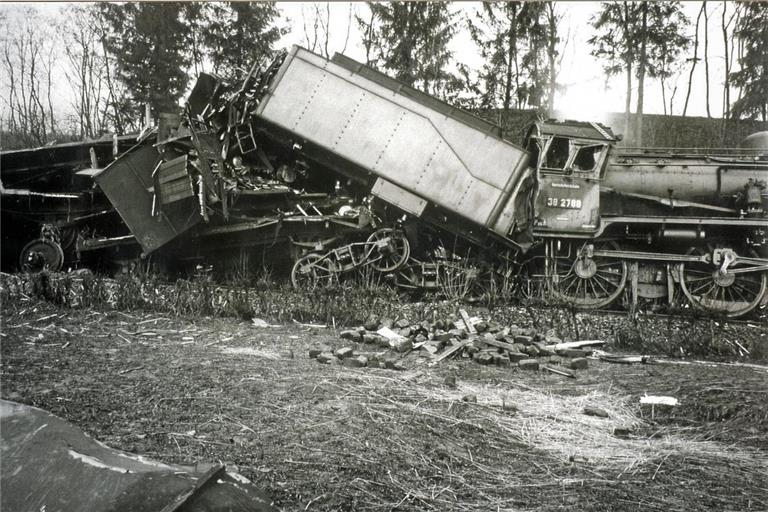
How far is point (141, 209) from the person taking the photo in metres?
8.34

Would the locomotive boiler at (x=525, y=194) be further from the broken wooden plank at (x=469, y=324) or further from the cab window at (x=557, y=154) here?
the broken wooden plank at (x=469, y=324)

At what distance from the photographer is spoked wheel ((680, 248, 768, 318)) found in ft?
27.5

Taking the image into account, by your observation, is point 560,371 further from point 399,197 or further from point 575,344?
point 399,197

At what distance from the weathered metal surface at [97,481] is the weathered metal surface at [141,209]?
6.21m

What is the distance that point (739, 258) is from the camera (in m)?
Result: 8.45

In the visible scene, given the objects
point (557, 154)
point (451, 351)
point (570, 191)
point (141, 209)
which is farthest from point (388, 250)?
point (141, 209)

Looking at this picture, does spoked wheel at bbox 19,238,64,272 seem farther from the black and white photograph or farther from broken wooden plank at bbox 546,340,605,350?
broken wooden plank at bbox 546,340,605,350

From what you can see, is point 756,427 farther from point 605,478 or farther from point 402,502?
point 402,502

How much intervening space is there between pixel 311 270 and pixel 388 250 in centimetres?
124

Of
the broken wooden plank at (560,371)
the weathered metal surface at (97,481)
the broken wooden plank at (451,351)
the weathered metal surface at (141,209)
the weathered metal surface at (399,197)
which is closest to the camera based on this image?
the weathered metal surface at (97,481)

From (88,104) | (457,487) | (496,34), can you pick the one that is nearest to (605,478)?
(457,487)

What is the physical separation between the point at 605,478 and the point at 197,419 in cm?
242

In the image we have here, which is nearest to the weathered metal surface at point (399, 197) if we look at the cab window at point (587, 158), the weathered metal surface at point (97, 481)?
the cab window at point (587, 158)

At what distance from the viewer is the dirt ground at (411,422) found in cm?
283
